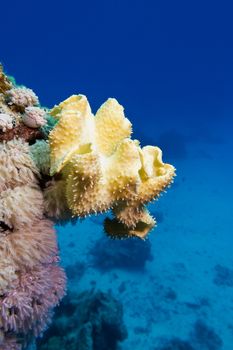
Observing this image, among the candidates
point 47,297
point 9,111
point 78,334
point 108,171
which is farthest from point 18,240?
point 78,334

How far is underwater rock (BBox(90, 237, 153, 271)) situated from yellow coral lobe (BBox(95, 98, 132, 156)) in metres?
16.2

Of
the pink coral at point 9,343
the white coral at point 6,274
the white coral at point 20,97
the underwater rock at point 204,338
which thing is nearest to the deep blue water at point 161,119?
the underwater rock at point 204,338

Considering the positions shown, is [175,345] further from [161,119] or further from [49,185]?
[161,119]

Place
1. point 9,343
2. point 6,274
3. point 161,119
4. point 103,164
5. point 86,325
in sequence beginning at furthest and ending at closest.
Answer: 1. point 161,119
2. point 86,325
3. point 9,343
4. point 103,164
5. point 6,274

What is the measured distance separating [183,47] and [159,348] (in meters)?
135

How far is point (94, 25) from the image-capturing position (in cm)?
14212

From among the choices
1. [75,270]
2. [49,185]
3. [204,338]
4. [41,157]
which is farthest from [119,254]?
[41,157]

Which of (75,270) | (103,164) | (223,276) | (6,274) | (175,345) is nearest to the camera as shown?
(6,274)

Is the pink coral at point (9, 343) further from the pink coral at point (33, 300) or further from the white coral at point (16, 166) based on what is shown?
the white coral at point (16, 166)

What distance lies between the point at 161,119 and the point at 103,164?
81.9 m

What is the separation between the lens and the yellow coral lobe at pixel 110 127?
2.75 meters

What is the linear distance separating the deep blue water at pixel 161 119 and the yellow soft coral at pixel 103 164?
12.1 metres

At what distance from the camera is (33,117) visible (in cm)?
283

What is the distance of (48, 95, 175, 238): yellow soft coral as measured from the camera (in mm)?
2359
